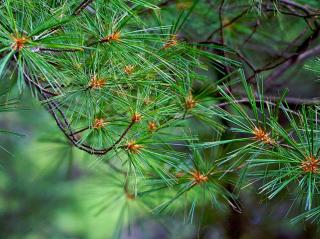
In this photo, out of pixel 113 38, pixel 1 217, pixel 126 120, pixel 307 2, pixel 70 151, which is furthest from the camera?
pixel 1 217

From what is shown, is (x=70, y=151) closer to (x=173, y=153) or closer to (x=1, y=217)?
(x=173, y=153)

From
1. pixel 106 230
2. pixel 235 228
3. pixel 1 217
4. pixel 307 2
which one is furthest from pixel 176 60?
pixel 106 230

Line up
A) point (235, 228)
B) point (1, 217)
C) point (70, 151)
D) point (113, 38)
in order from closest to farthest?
point (113, 38) → point (70, 151) → point (235, 228) → point (1, 217)

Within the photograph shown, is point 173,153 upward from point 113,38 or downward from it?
downward

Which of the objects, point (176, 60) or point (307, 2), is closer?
point (176, 60)

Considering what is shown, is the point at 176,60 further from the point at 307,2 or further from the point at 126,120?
the point at 307,2

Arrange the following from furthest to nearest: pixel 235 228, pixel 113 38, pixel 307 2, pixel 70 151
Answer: pixel 235 228 < pixel 70 151 < pixel 307 2 < pixel 113 38

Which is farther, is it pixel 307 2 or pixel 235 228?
pixel 235 228

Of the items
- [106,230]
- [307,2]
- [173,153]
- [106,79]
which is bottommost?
[106,230]

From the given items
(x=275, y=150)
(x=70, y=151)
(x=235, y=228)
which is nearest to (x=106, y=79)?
(x=275, y=150)
